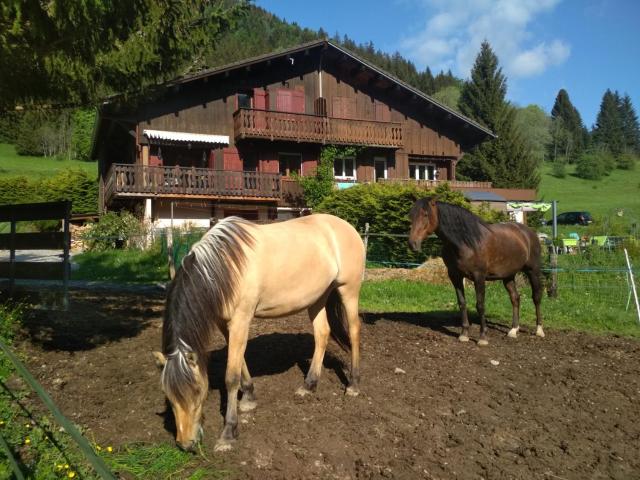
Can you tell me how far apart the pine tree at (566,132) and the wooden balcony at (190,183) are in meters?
67.9

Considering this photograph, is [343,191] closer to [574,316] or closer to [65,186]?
[574,316]

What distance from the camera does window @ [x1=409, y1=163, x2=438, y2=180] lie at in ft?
88.6

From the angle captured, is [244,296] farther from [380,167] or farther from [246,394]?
[380,167]

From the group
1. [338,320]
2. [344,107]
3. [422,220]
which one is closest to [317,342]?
[338,320]

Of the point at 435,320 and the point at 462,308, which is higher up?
the point at 462,308

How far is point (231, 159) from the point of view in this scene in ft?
72.8

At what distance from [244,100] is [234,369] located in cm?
2096

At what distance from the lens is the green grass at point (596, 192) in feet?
124

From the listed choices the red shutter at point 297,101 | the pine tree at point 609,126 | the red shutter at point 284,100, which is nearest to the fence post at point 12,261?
the red shutter at point 284,100

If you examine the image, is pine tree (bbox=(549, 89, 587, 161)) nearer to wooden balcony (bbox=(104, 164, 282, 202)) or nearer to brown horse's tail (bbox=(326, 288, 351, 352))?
wooden balcony (bbox=(104, 164, 282, 202))

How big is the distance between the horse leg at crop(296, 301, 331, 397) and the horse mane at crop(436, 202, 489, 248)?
2.55 meters

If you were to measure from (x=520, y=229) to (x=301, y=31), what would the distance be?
10584cm

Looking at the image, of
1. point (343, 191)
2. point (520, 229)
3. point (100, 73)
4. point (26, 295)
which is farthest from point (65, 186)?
point (520, 229)

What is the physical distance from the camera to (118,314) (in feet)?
24.2
